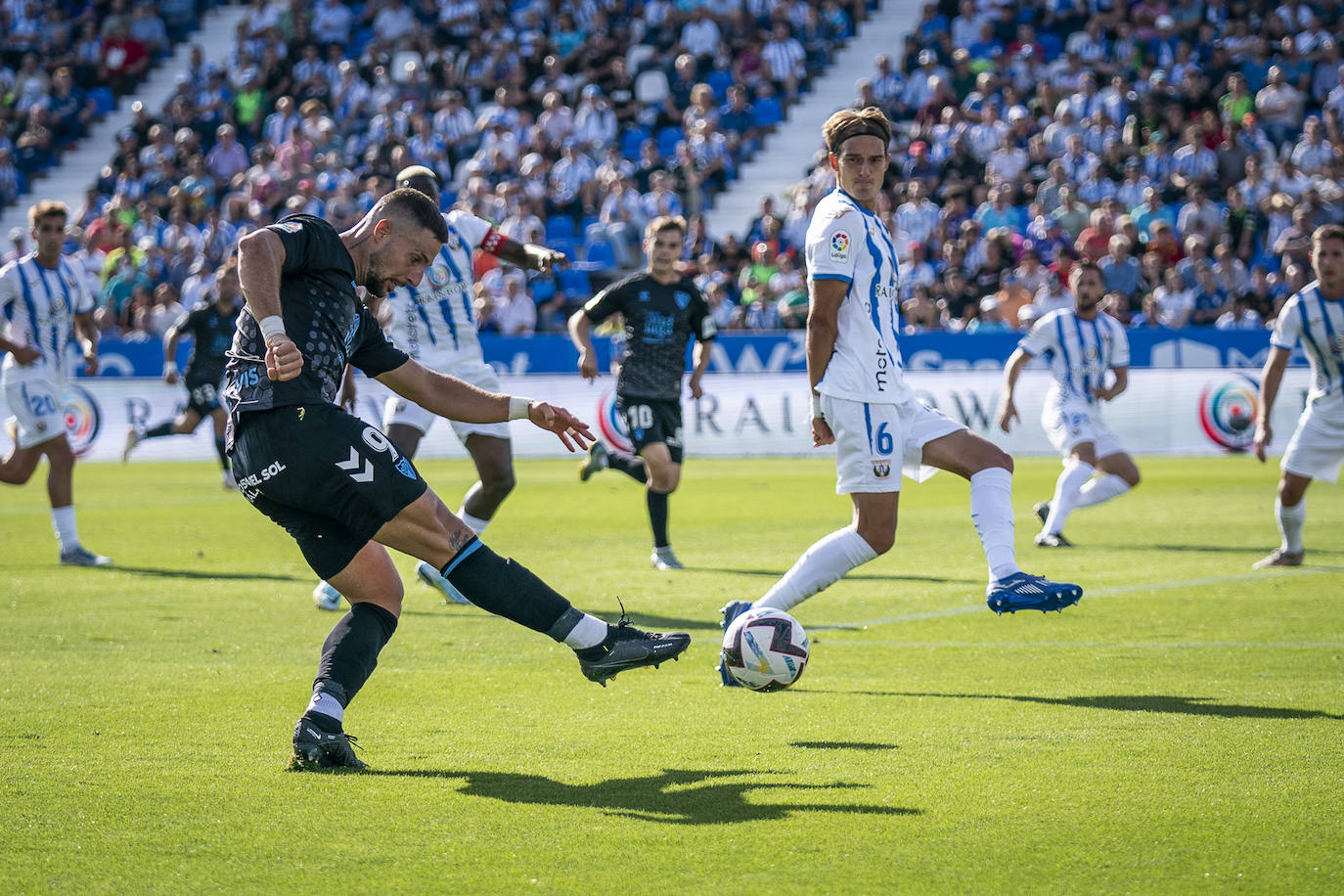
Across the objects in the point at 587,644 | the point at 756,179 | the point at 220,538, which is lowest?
the point at 220,538

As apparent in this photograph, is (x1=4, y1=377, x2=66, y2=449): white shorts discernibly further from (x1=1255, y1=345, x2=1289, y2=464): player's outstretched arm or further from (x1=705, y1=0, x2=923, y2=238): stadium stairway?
(x1=705, y1=0, x2=923, y2=238): stadium stairway

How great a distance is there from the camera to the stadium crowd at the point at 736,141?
22516 millimetres

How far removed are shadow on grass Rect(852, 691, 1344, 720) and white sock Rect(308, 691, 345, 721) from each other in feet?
7.68

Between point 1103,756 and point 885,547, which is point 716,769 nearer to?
point 1103,756

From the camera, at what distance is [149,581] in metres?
10.3

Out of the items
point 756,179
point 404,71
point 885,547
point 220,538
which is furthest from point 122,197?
point 885,547

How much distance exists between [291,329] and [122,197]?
28.0 meters

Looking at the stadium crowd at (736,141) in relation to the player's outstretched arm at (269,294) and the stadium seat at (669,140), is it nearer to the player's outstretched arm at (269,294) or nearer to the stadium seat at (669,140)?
the stadium seat at (669,140)

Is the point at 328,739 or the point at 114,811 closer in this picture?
the point at 114,811

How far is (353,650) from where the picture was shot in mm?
5215

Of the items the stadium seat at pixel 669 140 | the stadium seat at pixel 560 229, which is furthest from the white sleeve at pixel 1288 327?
the stadium seat at pixel 669 140

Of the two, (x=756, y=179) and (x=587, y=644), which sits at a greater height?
(x=756, y=179)

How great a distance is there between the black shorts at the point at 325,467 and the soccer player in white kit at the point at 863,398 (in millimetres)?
1900

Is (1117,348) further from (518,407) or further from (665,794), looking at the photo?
(665,794)
